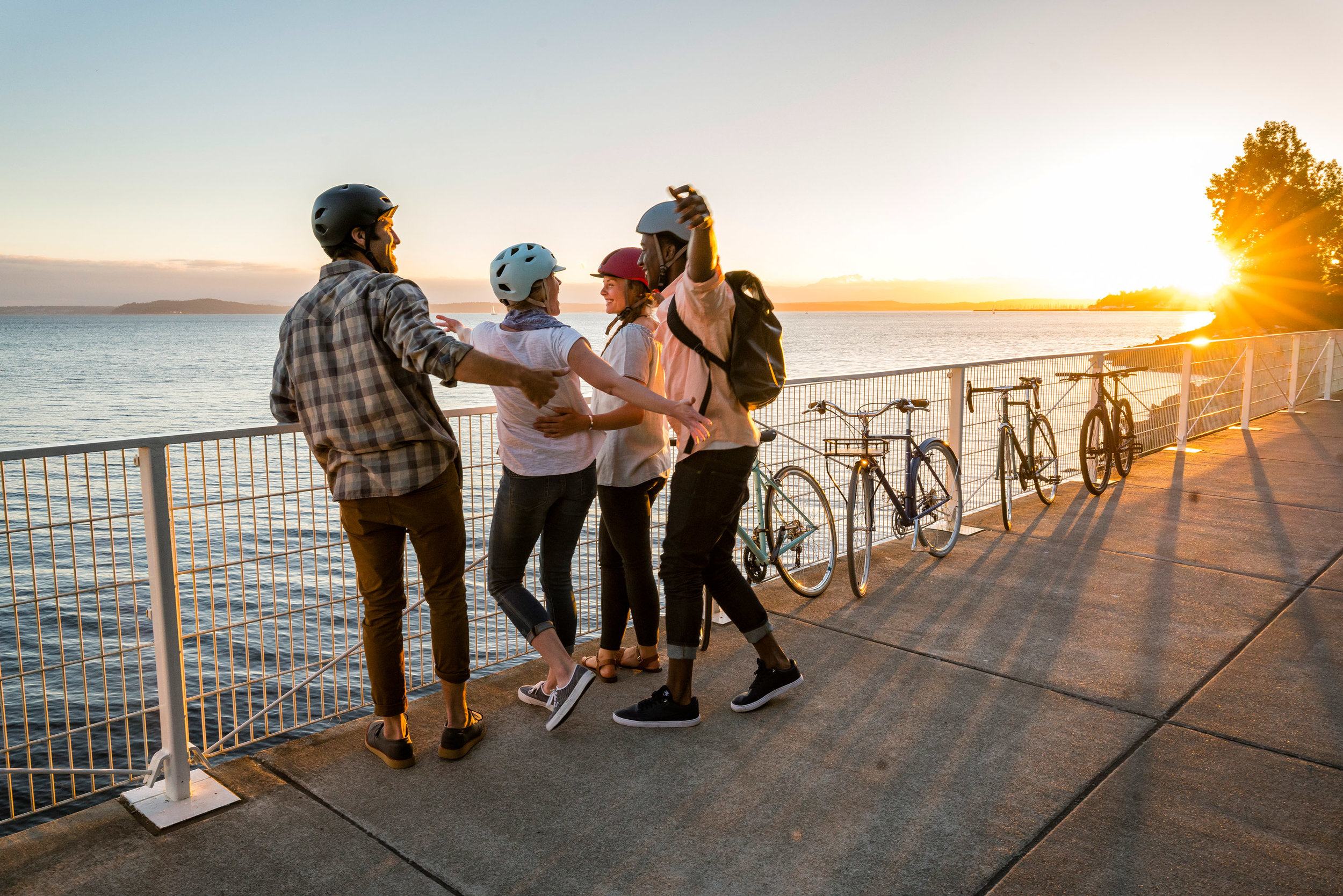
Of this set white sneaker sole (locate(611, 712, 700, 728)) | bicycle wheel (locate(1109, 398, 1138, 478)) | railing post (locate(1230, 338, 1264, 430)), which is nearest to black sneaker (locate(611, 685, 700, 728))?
white sneaker sole (locate(611, 712, 700, 728))

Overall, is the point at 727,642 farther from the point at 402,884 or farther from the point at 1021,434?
the point at 1021,434

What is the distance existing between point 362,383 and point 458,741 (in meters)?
1.33

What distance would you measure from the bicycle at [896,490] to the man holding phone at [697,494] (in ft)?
5.15

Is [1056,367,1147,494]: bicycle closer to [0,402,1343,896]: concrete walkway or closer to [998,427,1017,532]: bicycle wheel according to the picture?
[998,427,1017,532]: bicycle wheel

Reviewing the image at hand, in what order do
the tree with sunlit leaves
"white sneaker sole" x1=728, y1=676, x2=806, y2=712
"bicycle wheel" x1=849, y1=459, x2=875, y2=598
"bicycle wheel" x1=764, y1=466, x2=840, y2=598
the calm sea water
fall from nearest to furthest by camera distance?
1. "white sneaker sole" x1=728, y1=676, x2=806, y2=712
2. "bicycle wheel" x1=764, y1=466, x2=840, y2=598
3. "bicycle wheel" x1=849, y1=459, x2=875, y2=598
4. the calm sea water
5. the tree with sunlit leaves

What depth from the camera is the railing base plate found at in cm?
287

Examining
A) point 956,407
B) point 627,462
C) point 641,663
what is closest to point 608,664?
point 641,663

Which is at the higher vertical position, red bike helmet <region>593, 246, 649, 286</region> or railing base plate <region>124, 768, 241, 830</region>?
red bike helmet <region>593, 246, 649, 286</region>

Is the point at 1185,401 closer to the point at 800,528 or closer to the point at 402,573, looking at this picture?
the point at 800,528

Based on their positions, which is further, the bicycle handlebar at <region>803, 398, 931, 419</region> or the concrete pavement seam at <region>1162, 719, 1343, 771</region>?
the bicycle handlebar at <region>803, 398, 931, 419</region>

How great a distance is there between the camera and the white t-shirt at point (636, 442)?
11.5 ft

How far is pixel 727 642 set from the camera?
177 inches

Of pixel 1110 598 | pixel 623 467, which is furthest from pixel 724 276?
pixel 1110 598

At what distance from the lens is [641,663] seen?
4.12m
